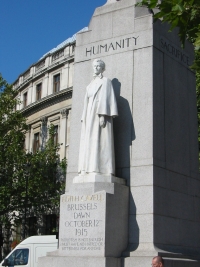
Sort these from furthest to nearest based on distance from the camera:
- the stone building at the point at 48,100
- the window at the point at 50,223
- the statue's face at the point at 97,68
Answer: the stone building at the point at 48,100 → the window at the point at 50,223 → the statue's face at the point at 97,68

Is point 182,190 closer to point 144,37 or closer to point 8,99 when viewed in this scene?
point 144,37

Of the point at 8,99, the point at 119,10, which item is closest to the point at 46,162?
the point at 8,99

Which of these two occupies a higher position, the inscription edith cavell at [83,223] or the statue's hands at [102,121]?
the statue's hands at [102,121]

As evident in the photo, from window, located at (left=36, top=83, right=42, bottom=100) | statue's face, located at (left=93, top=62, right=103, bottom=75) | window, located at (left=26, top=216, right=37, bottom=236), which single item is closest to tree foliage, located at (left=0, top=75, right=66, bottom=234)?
window, located at (left=26, top=216, right=37, bottom=236)

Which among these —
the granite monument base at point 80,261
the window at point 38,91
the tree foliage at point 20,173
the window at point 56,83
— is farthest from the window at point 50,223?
the granite monument base at point 80,261

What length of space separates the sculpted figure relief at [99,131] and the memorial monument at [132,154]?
0.08 ft

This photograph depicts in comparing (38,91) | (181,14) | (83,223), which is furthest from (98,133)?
(38,91)

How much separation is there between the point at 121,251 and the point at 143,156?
2.18 m

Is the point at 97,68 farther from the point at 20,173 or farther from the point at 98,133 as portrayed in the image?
the point at 20,173

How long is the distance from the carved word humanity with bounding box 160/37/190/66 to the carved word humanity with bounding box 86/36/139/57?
72 cm

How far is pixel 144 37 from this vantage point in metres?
12.8

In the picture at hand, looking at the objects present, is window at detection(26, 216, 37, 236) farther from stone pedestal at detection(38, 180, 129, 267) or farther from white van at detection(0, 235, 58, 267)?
stone pedestal at detection(38, 180, 129, 267)

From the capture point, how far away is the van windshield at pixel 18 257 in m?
22.0

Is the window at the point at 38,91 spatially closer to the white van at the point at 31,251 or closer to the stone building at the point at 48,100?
the stone building at the point at 48,100
